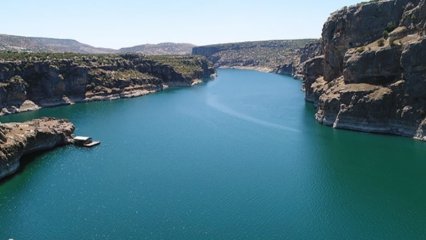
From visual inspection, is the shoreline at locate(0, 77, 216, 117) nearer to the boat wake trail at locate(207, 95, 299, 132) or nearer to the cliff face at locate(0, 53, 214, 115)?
the cliff face at locate(0, 53, 214, 115)

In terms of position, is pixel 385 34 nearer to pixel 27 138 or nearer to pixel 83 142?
pixel 83 142

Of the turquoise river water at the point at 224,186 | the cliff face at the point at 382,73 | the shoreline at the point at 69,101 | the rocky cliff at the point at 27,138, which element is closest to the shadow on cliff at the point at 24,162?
the rocky cliff at the point at 27,138

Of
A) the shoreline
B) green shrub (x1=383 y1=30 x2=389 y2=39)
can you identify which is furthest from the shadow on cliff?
green shrub (x1=383 y1=30 x2=389 y2=39)

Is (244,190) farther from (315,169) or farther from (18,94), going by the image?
(18,94)

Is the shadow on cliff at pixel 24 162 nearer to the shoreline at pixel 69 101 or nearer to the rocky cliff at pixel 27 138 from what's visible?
the rocky cliff at pixel 27 138

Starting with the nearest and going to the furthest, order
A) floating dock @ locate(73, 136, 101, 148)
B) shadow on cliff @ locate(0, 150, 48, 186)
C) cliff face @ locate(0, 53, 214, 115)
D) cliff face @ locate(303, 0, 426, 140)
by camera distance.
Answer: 1. shadow on cliff @ locate(0, 150, 48, 186)
2. floating dock @ locate(73, 136, 101, 148)
3. cliff face @ locate(303, 0, 426, 140)
4. cliff face @ locate(0, 53, 214, 115)

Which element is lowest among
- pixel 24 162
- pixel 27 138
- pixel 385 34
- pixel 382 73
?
pixel 24 162

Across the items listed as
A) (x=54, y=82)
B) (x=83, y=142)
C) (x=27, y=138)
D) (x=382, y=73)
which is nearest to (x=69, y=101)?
(x=54, y=82)
